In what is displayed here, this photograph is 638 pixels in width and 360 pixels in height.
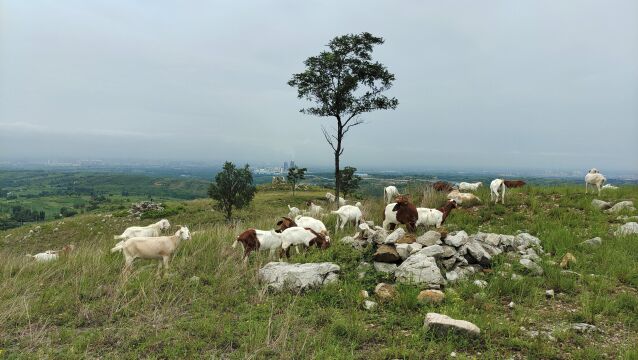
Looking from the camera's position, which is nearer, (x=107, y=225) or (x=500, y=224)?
(x=500, y=224)

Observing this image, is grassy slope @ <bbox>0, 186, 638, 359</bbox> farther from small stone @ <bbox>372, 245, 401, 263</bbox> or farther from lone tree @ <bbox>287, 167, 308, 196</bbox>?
lone tree @ <bbox>287, 167, 308, 196</bbox>

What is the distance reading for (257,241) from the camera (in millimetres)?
9289

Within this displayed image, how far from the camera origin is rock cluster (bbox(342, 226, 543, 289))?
24.4 feet

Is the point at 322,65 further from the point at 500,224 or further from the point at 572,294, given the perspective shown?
the point at 572,294

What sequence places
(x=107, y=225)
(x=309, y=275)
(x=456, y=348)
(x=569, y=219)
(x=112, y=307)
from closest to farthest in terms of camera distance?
(x=456, y=348)
(x=112, y=307)
(x=309, y=275)
(x=569, y=219)
(x=107, y=225)

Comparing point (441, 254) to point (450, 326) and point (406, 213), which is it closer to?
point (450, 326)

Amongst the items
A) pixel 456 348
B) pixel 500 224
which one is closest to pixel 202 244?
pixel 456 348

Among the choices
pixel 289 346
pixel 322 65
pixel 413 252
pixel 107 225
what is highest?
pixel 322 65

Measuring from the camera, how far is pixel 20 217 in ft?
313

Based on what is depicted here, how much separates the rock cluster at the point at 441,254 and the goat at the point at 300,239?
2.38ft

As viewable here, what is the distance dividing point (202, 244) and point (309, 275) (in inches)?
165

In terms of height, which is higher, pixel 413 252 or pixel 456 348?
pixel 413 252

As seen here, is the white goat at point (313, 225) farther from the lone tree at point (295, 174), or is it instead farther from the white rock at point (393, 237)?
the lone tree at point (295, 174)

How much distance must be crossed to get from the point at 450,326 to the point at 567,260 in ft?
15.0
